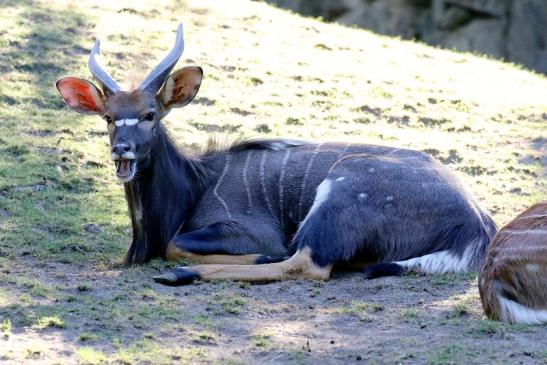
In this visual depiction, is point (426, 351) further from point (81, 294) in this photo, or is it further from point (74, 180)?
point (74, 180)

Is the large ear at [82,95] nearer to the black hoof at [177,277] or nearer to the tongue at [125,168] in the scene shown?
the tongue at [125,168]

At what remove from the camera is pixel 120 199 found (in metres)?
9.04

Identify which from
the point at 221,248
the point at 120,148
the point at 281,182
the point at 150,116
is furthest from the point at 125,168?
the point at 281,182

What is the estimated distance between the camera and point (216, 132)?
354 inches

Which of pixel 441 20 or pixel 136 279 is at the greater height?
pixel 441 20

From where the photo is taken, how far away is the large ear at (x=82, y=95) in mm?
7785

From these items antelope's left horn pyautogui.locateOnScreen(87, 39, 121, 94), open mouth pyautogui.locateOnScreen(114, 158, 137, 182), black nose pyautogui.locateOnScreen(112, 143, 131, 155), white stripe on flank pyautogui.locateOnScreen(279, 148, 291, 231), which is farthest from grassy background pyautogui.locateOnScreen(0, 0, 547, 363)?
white stripe on flank pyautogui.locateOnScreen(279, 148, 291, 231)

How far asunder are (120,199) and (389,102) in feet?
12.0

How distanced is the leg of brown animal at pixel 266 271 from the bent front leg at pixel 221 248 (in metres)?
0.26

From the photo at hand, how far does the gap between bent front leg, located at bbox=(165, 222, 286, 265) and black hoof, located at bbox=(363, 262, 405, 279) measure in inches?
23.7

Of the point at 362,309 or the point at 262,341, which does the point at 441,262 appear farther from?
the point at 262,341

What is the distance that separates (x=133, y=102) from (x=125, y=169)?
45 cm

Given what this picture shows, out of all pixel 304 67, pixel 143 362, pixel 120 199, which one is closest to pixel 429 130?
pixel 304 67

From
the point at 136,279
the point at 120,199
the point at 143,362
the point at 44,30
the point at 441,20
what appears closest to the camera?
the point at 143,362
